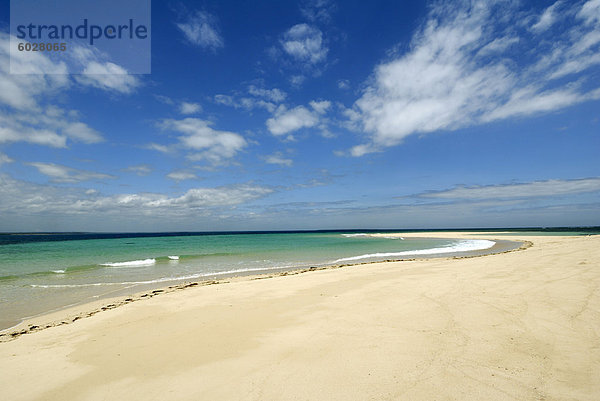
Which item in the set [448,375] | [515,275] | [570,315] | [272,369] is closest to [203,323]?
[272,369]

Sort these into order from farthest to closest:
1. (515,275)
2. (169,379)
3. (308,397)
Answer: (515,275) < (169,379) < (308,397)

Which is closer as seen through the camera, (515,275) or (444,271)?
(515,275)

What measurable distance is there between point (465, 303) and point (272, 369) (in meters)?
5.82

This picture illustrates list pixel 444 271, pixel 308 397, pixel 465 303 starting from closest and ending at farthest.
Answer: pixel 308 397 < pixel 465 303 < pixel 444 271

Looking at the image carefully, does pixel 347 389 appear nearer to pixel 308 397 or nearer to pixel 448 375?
pixel 308 397

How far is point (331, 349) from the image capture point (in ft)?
16.5

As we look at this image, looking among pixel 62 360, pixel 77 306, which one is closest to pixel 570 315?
pixel 62 360

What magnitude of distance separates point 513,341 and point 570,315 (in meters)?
2.44

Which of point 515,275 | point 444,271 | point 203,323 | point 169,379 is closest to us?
point 169,379

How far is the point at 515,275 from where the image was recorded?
34.6 ft

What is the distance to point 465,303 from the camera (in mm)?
7340

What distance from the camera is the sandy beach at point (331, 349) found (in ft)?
12.7

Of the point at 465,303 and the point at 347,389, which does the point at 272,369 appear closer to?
the point at 347,389

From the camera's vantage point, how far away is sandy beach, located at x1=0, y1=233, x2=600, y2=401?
12.7 feet
